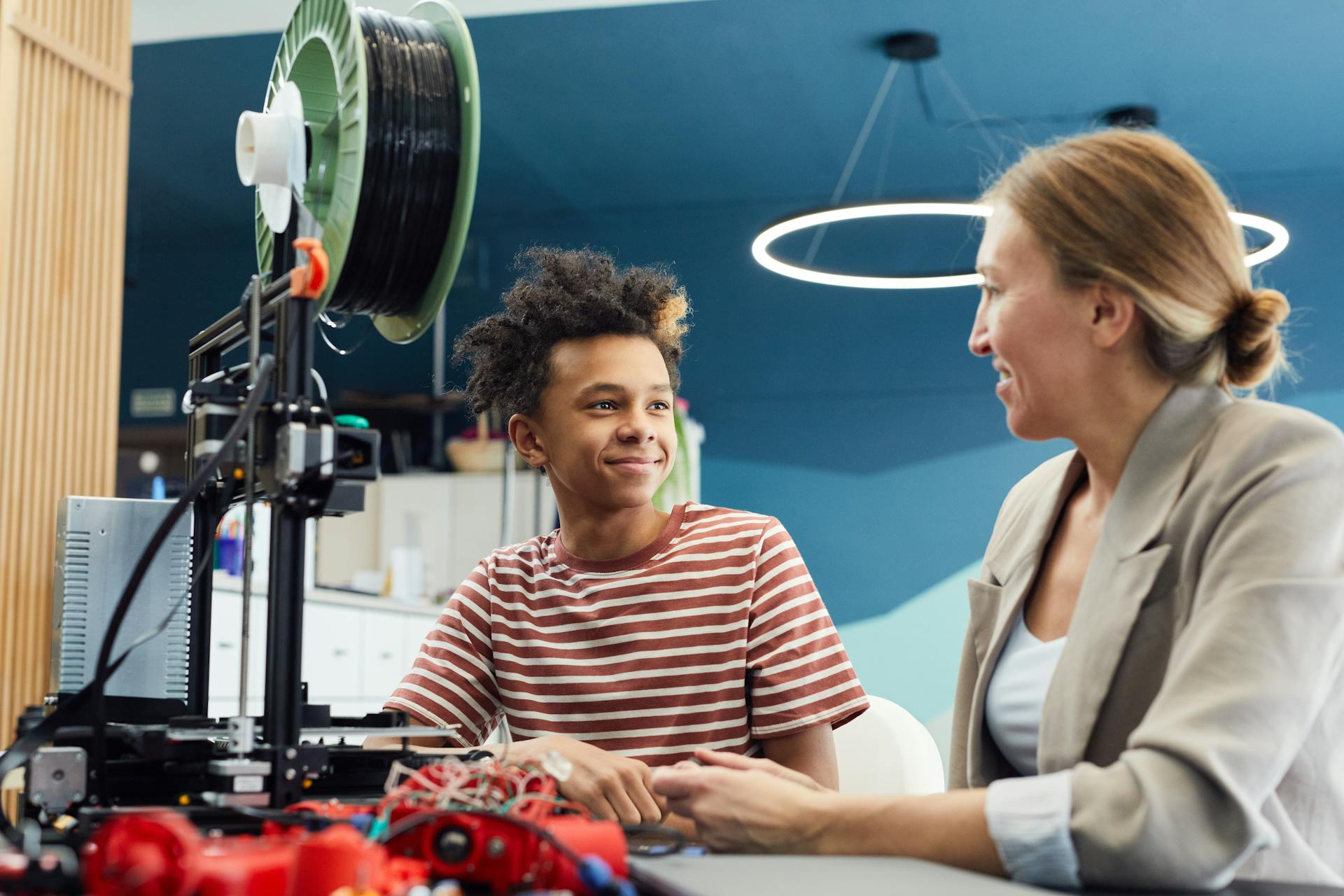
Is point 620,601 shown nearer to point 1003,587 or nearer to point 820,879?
point 1003,587

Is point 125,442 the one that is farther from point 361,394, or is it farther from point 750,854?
point 750,854

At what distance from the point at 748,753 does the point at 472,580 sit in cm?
42

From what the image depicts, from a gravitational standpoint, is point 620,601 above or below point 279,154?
below

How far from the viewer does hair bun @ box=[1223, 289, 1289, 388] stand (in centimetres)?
116

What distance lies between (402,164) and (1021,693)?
2.59 feet

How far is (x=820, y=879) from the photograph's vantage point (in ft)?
2.62

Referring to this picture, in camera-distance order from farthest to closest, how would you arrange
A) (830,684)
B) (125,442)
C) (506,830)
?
1. (125,442)
2. (830,684)
3. (506,830)

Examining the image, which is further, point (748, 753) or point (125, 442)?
point (125, 442)

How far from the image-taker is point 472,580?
1655 millimetres

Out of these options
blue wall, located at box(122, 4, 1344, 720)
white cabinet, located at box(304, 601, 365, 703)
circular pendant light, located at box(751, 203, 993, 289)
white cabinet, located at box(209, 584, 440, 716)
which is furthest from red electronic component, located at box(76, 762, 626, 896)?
blue wall, located at box(122, 4, 1344, 720)

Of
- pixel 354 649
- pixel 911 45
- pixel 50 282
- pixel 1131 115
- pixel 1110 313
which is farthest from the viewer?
pixel 1131 115

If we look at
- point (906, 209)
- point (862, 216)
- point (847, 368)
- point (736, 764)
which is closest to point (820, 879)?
point (736, 764)

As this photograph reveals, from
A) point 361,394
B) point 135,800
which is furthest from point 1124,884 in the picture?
point 361,394

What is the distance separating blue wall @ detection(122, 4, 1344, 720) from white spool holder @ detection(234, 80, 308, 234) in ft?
15.5
